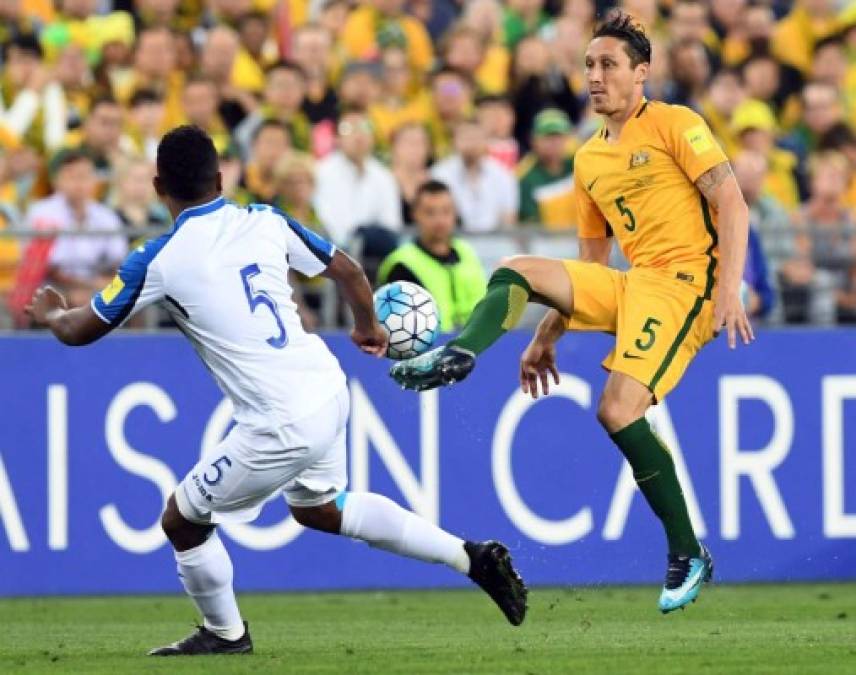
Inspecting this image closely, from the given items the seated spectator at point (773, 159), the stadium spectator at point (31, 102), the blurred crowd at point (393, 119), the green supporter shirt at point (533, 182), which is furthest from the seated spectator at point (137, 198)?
the seated spectator at point (773, 159)

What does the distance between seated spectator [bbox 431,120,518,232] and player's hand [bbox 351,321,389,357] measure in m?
5.68

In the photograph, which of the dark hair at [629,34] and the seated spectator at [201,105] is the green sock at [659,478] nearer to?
the dark hair at [629,34]

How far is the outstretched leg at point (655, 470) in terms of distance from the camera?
29.0ft

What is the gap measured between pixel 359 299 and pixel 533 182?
6275 millimetres

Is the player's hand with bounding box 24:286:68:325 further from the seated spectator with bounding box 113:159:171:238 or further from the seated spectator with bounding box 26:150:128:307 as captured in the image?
the seated spectator with bounding box 113:159:171:238

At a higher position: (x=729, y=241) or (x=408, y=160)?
(x=408, y=160)

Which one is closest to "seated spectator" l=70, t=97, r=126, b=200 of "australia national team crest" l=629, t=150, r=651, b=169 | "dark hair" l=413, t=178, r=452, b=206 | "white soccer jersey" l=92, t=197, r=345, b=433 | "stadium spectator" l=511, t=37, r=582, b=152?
"dark hair" l=413, t=178, r=452, b=206

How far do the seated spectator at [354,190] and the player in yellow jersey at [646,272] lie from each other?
477cm

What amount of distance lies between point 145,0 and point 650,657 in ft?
29.0

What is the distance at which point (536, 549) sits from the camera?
12461 millimetres

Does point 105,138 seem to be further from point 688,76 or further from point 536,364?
point 536,364

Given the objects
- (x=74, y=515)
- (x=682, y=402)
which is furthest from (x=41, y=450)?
(x=682, y=402)

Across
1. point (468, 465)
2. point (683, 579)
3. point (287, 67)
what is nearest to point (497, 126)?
point (287, 67)

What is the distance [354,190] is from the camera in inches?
549
